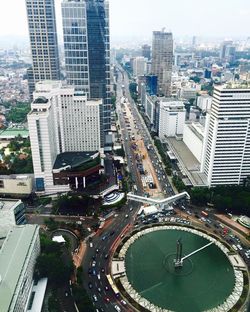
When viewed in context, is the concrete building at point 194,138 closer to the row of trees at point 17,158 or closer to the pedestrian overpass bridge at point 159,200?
the pedestrian overpass bridge at point 159,200

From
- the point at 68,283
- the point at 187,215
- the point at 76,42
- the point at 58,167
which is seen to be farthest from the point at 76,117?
the point at 68,283

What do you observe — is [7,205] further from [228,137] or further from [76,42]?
[76,42]

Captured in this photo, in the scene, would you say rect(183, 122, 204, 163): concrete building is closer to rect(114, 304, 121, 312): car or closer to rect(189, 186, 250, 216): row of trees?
rect(189, 186, 250, 216): row of trees

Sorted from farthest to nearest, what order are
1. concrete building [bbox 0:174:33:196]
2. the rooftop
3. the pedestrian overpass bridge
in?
concrete building [bbox 0:174:33:196] < the rooftop < the pedestrian overpass bridge

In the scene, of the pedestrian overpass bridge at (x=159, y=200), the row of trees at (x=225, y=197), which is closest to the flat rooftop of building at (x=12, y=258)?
the pedestrian overpass bridge at (x=159, y=200)

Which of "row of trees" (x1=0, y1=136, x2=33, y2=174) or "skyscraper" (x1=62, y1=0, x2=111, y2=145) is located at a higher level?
"skyscraper" (x1=62, y1=0, x2=111, y2=145)

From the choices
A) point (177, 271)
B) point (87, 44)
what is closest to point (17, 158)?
point (87, 44)

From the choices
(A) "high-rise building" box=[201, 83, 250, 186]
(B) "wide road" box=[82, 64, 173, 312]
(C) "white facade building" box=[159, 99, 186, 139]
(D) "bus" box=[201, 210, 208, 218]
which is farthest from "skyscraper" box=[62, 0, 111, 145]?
(D) "bus" box=[201, 210, 208, 218]
